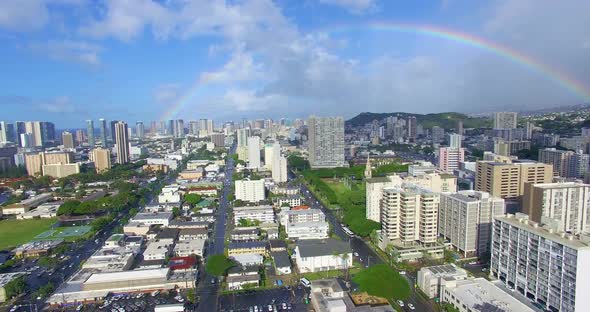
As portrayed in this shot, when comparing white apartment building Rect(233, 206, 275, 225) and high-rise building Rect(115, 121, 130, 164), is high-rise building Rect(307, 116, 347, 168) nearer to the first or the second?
white apartment building Rect(233, 206, 275, 225)

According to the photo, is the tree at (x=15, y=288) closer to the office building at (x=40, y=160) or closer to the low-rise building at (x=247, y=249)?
the low-rise building at (x=247, y=249)

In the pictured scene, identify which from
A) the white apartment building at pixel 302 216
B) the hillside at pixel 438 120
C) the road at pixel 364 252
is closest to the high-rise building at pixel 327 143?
the road at pixel 364 252

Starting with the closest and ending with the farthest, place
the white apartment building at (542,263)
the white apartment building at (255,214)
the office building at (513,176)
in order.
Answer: the white apartment building at (542,263) → the office building at (513,176) → the white apartment building at (255,214)

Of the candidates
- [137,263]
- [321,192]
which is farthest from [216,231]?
[321,192]

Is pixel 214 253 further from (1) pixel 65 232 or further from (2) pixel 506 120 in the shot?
(2) pixel 506 120

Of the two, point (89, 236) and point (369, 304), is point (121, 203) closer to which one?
point (89, 236)
